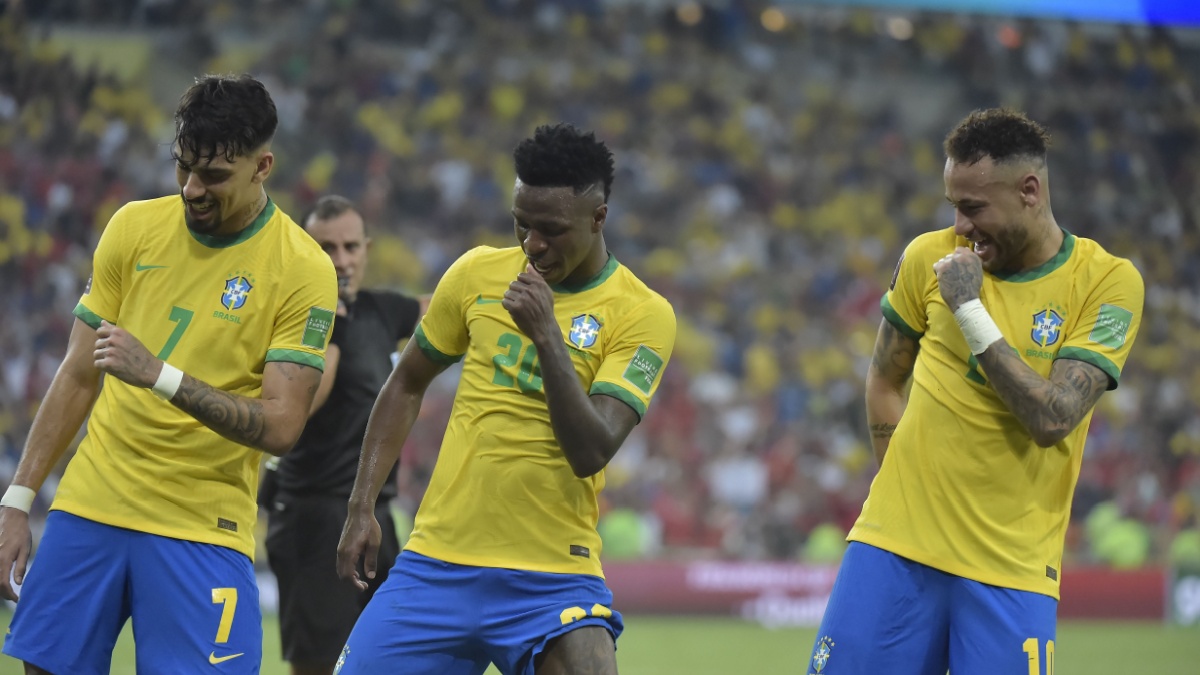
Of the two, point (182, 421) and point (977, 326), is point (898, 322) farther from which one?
point (182, 421)

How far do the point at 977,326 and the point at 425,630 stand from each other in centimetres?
193

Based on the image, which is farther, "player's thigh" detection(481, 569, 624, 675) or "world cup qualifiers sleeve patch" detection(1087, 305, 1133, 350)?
"world cup qualifiers sleeve patch" detection(1087, 305, 1133, 350)

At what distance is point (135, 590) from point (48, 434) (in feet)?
1.88

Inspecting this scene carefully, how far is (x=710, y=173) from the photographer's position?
71.1ft

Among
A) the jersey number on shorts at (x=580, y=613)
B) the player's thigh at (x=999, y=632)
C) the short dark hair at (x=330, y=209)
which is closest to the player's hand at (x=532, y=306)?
the jersey number on shorts at (x=580, y=613)

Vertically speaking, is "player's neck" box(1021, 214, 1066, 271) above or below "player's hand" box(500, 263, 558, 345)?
above

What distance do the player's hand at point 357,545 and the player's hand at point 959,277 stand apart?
198 centimetres

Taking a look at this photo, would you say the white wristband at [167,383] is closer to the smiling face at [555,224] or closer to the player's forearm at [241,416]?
the player's forearm at [241,416]

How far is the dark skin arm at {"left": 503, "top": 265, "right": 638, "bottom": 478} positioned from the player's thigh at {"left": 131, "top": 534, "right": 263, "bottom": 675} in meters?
1.15

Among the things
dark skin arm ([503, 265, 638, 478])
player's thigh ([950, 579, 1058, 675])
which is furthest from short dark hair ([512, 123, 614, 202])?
player's thigh ([950, 579, 1058, 675])

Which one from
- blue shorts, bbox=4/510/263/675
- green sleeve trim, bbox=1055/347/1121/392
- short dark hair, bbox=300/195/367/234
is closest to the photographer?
blue shorts, bbox=4/510/263/675

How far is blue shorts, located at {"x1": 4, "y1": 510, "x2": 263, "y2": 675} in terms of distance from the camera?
409cm

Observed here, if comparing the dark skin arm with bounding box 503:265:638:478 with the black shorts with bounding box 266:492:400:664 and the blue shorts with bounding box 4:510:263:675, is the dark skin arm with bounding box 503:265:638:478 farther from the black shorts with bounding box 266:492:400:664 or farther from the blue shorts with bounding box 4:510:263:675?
the black shorts with bounding box 266:492:400:664

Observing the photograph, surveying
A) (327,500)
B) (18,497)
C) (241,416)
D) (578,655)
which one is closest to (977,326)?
(578,655)
